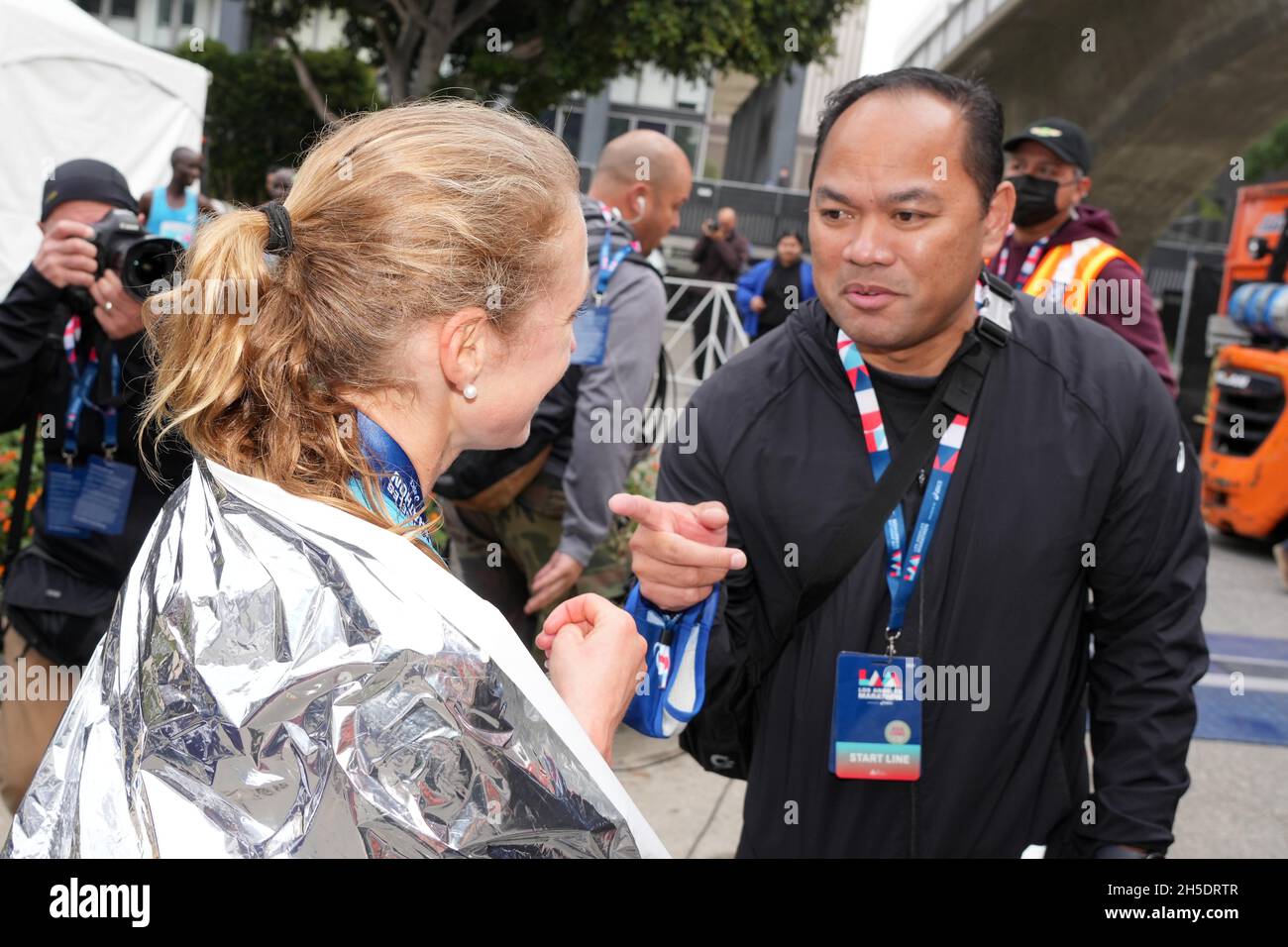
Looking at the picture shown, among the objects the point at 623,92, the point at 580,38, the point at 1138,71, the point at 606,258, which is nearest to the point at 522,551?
the point at 606,258

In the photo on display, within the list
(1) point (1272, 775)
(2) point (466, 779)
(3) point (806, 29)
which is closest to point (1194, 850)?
(1) point (1272, 775)

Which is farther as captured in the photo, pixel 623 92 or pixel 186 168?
pixel 623 92

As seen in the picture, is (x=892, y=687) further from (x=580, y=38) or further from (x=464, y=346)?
(x=580, y=38)

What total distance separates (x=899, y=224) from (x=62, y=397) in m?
2.10

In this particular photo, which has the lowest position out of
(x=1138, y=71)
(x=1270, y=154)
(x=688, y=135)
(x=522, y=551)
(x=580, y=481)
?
(x=522, y=551)

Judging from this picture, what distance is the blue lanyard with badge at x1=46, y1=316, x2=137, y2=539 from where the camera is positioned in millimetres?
3074

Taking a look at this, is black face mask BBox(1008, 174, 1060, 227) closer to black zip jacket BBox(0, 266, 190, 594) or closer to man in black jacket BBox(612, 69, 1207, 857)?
man in black jacket BBox(612, 69, 1207, 857)

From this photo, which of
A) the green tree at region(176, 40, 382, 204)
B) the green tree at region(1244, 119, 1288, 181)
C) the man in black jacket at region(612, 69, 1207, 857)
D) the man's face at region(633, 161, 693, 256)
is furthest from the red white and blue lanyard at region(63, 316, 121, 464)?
the green tree at region(1244, 119, 1288, 181)

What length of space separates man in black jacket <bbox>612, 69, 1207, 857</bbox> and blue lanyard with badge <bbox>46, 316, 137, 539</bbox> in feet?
4.82

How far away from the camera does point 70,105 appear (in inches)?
395

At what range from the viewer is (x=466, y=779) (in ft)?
4.37

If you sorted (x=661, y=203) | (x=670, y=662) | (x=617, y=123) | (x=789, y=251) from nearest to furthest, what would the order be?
(x=670, y=662), (x=661, y=203), (x=789, y=251), (x=617, y=123)

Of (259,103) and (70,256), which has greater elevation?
(259,103)
